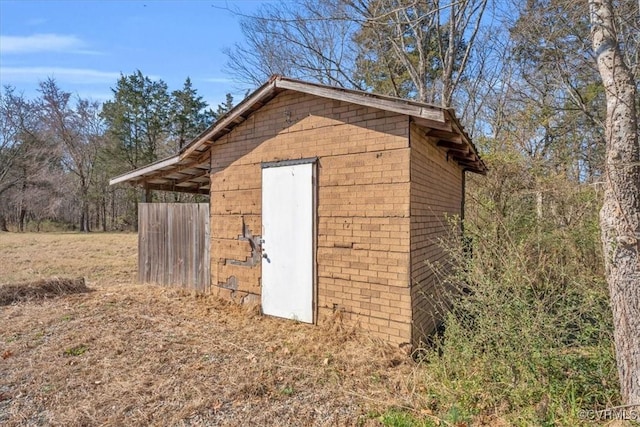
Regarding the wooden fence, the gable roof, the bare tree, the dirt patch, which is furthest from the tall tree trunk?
the bare tree

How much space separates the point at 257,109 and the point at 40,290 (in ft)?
19.6

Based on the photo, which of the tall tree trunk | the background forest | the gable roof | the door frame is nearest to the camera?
the tall tree trunk

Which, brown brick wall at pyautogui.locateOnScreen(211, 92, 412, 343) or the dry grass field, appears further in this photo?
brown brick wall at pyautogui.locateOnScreen(211, 92, 412, 343)

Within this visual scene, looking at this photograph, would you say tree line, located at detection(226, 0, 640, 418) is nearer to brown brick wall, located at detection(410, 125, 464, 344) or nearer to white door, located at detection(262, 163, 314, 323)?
brown brick wall, located at detection(410, 125, 464, 344)

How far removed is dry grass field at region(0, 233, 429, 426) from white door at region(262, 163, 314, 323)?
0.30 m

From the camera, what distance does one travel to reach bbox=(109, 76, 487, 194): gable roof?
177 inches

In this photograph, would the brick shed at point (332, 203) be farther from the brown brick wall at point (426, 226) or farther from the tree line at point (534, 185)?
the tree line at point (534, 185)

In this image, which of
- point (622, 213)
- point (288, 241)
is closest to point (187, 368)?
point (288, 241)

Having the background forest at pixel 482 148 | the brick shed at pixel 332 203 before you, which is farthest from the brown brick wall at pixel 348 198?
the background forest at pixel 482 148

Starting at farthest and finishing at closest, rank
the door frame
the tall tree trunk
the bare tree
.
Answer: the bare tree → the door frame → the tall tree trunk

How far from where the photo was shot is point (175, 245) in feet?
25.9

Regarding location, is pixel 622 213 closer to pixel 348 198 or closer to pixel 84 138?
pixel 348 198

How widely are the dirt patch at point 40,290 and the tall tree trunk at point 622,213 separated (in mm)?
9109

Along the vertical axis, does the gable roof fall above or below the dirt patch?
above
